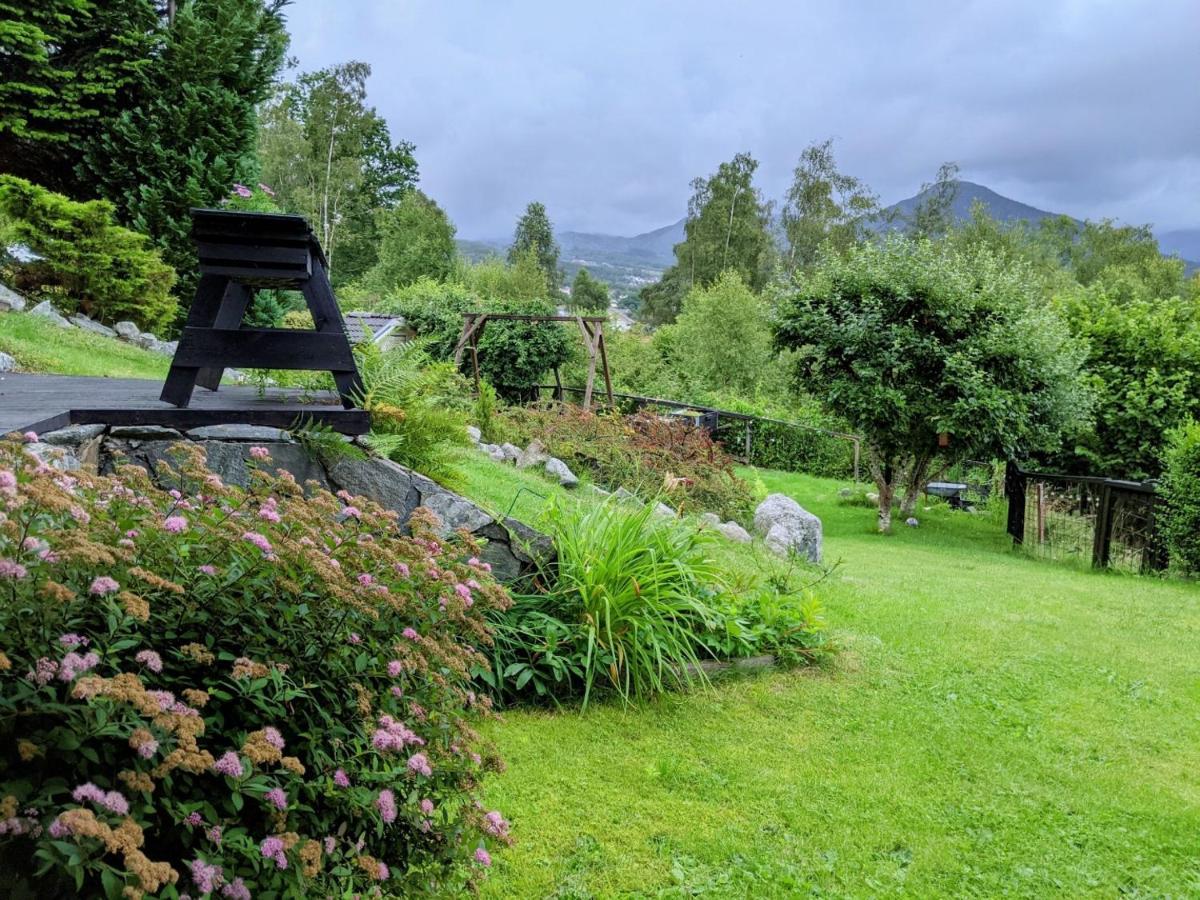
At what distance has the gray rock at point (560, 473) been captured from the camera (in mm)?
6785

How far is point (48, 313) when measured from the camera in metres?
8.58

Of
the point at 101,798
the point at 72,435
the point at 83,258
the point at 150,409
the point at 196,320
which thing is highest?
the point at 83,258

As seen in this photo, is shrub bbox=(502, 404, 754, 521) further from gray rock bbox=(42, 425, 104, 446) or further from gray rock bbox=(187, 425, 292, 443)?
gray rock bbox=(42, 425, 104, 446)

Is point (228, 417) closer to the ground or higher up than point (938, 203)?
closer to the ground

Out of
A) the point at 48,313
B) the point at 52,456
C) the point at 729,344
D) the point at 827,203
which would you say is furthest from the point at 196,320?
the point at 827,203

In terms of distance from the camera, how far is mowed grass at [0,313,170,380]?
656cm

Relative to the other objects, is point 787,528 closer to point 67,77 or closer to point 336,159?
point 67,77

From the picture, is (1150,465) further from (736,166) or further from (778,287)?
(736,166)

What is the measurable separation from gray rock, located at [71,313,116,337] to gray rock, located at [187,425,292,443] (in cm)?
734

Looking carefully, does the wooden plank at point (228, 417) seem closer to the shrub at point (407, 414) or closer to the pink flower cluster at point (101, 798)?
the shrub at point (407, 414)

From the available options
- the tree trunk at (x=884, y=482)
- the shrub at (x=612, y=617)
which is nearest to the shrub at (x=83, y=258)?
the shrub at (x=612, y=617)

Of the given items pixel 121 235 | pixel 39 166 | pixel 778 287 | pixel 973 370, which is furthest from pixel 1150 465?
pixel 39 166

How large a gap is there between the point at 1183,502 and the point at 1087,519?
131 centimetres

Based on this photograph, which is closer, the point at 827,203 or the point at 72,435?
the point at 72,435
